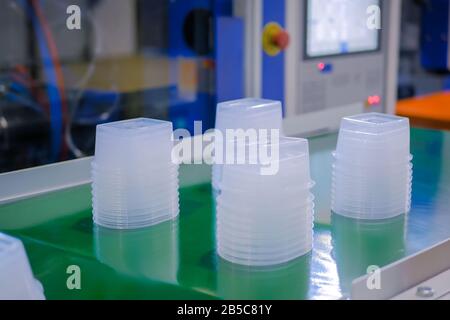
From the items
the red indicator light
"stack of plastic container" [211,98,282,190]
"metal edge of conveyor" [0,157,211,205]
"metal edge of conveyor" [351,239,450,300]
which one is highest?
"stack of plastic container" [211,98,282,190]

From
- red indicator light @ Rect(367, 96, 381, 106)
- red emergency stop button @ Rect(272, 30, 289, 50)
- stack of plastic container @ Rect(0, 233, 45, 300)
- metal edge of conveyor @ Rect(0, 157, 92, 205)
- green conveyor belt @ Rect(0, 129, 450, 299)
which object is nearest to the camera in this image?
stack of plastic container @ Rect(0, 233, 45, 300)

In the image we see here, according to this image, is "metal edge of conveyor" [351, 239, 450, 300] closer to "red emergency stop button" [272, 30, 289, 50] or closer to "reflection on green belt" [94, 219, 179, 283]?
"reflection on green belt" [94, 219, 179, 283]

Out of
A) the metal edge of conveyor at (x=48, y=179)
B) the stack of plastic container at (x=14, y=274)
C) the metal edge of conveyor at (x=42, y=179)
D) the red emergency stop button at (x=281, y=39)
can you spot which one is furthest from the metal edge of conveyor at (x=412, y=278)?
the red emergency stop button at (x=281, y=39)

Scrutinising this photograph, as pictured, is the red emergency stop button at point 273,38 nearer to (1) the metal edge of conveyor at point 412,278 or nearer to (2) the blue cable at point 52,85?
(2) the blue cable at point 52,85

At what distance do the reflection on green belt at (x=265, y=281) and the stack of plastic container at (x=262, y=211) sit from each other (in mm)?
16

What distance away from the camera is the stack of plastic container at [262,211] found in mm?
1021

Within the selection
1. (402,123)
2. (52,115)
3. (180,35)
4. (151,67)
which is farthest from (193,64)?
(402,123)

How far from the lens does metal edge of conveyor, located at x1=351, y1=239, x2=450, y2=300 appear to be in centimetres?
95

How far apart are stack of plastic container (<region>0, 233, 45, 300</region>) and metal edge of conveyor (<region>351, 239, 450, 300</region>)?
0.44 meters

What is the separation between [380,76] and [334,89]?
278mm

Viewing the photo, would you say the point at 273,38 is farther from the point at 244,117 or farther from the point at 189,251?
the point at 189,251

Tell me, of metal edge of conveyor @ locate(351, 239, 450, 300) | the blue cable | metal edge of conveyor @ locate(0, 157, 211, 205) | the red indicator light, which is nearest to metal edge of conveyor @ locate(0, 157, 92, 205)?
metal edge of conveyor @ locate(0, 157, 211, 205)

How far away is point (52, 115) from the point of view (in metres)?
2.60

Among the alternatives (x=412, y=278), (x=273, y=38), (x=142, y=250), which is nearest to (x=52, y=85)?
(x=273, y=38)
